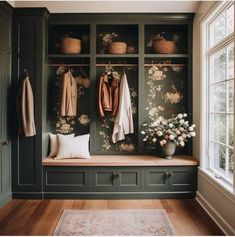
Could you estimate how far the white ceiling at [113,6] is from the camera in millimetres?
3553

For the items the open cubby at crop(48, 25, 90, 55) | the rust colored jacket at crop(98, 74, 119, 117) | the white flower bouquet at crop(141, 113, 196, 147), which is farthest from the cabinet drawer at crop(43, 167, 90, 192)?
the open cubby at crop(48, 25, 90, 55)

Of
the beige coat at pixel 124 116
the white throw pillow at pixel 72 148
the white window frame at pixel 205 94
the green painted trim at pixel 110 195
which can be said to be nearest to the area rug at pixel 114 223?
the green painted trim at pixel 110 195

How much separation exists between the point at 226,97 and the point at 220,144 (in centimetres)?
57

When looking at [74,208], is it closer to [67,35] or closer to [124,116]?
[124,116]

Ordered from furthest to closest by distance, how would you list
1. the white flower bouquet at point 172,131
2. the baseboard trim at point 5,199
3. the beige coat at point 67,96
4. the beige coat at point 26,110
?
1. the beige coat at point 67,96
2. the white flower bouquet at point 172,131
3. the beige coat at point 26,110
4. the baseboard trim at point 5,199

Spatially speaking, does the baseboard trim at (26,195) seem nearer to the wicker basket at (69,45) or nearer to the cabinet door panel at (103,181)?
the cabinet door panel at (103,181)

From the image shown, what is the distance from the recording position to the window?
2777 millimetres

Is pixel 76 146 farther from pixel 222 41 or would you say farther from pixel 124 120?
pixel 222 41

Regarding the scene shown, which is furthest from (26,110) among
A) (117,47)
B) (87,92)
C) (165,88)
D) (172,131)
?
(165,88)

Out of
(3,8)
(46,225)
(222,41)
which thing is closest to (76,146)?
(46,225)

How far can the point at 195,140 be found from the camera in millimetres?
3725

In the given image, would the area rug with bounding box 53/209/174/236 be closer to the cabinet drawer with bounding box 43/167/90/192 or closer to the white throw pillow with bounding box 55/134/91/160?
the cabinet drawer with bounding box 43/167/90/192

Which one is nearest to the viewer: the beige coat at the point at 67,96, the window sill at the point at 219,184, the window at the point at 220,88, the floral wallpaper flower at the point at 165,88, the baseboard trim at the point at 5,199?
the window sill at the point at 219,184

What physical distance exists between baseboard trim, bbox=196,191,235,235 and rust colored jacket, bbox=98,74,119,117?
1.67 m
